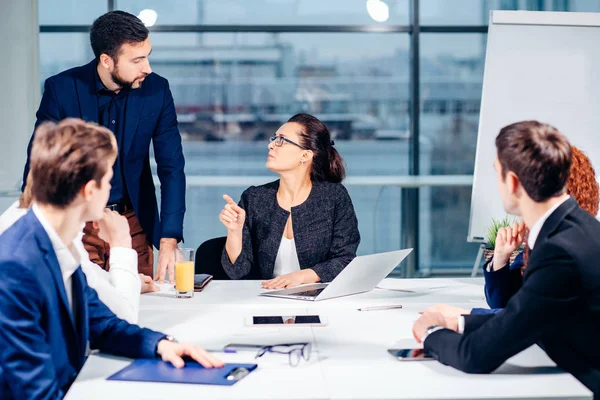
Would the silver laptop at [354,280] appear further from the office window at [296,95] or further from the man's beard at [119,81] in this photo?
the office window at [296,95]

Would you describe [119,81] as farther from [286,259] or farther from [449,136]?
[449,136]

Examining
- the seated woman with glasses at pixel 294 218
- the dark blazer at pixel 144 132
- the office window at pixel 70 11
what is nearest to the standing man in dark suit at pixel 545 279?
the seated woman with glasses at pixel 294 218

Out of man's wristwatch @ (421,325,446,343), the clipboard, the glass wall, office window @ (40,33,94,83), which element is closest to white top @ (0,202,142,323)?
the clipboard

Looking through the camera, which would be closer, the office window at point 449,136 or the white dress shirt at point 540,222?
the white dress shirt at point 540,222

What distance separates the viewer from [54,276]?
1.61 meters

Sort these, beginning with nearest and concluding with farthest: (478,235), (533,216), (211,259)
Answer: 1. (533,216)
2. (211,259)
3. (478,235)

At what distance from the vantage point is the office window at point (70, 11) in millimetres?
5844

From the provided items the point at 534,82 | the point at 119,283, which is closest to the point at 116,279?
the point at 119,283

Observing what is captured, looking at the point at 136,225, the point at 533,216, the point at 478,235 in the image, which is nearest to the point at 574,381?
the point at 533,216

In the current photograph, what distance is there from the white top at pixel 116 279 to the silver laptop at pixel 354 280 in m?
0.57

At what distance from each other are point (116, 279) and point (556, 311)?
3.52ft

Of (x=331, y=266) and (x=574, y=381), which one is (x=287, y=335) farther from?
(x=331, y=266)

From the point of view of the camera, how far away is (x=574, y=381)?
1620 millimetres

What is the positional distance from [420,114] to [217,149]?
1.79m
